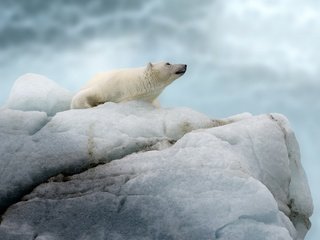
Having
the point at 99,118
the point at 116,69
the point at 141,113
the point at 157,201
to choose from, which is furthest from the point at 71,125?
the point at 116,69

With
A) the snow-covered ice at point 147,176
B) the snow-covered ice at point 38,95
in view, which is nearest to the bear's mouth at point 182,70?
the snow-covered ice at point 147,176

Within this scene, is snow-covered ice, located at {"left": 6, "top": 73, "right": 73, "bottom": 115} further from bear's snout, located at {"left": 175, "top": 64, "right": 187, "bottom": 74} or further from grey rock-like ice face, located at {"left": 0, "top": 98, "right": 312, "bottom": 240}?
bear's snout, located at {"left": 175, "top": 64, "right": 187, "bottom": 74}

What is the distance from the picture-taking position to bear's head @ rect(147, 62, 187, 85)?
16.4m

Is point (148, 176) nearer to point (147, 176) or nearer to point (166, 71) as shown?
point (147, 176)

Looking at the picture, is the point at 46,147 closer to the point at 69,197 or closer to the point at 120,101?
the point at 69,197

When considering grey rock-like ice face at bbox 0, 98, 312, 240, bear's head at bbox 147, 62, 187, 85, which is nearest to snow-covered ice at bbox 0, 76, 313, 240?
grey rock-like ice face at bbox 0, 98, 312, 240

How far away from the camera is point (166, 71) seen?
1647 cm

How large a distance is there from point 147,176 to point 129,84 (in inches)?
205

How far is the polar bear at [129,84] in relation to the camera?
15711mm

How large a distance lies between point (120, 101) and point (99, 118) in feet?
8.76

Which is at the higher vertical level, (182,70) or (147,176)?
(182,70)

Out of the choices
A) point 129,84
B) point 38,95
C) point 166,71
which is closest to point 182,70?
point 166,71

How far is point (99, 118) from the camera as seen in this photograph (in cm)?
1313

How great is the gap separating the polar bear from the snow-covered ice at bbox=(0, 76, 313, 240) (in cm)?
142
